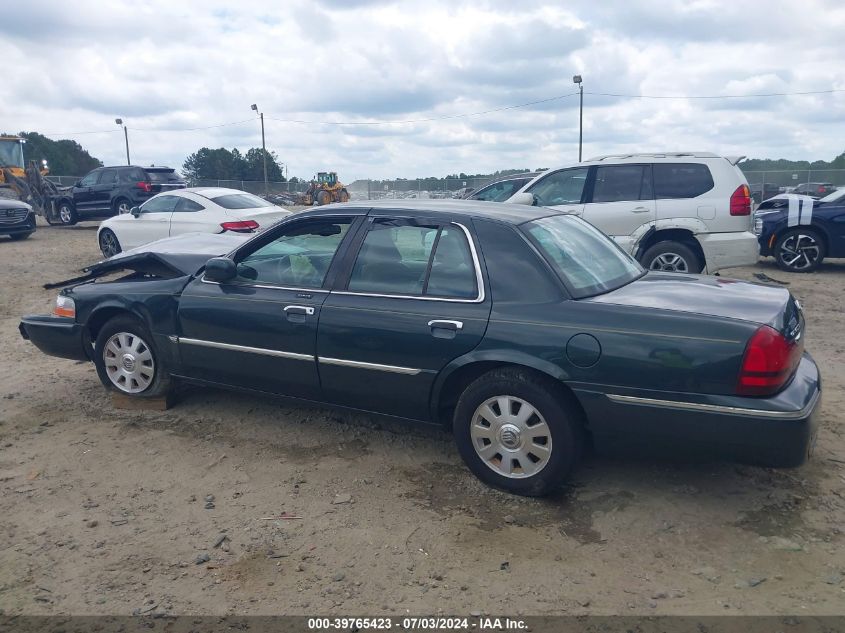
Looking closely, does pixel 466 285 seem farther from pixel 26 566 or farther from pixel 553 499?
pixel 26 566

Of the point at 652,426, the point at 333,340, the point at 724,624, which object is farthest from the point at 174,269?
the point at 724,624

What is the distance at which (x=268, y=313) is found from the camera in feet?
15.0

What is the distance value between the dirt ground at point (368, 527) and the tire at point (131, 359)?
0.80ft

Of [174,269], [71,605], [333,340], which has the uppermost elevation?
[174,269]

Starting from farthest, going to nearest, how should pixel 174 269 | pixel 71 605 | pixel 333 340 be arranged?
pixel 174 269 → pixel 333 340 → pixel 71 605

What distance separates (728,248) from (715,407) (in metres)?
6.30

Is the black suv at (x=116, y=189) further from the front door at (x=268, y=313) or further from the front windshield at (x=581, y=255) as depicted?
the front windshield at (x=581, y=255)

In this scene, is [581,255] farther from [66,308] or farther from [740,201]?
[740,201]

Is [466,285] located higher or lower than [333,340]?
higher

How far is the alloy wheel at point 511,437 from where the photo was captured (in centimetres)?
380

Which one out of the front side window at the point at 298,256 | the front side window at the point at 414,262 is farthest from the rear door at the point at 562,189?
the front side window at the point at 414,262

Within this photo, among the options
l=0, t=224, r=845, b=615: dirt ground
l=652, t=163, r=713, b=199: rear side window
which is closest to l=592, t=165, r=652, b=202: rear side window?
l=652, t=163, r=713, b=199: rear side window

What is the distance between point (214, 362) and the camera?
489cm

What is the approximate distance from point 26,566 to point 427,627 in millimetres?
1975
